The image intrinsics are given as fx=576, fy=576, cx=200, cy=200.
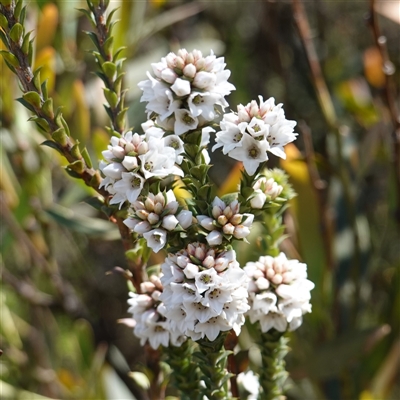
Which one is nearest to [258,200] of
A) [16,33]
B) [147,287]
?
[147,287]

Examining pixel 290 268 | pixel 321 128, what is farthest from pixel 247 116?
pixel 321 128

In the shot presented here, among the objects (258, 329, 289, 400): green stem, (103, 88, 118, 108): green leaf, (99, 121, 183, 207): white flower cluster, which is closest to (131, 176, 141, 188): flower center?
(99, 121, 183, 207): white flower cluster

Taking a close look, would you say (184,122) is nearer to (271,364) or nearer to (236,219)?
(236,219)

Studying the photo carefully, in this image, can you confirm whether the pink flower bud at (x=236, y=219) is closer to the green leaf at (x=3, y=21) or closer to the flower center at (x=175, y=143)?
the flower center at (x=175, y=143)

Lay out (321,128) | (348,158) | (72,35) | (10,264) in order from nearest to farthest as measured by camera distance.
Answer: (348,158) < (72,35) < (321,128) < (10,264)

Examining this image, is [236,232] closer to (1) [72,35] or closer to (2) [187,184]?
(2) [187,184]

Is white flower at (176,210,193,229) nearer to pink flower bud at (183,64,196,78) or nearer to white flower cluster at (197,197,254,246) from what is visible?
white flower cluster at (197,197,254,246)

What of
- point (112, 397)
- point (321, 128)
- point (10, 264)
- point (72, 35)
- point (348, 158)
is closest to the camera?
point (112, 397)
